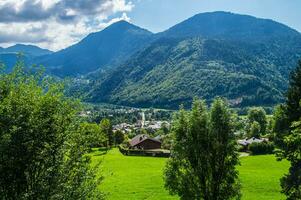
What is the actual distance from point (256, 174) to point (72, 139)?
175ft

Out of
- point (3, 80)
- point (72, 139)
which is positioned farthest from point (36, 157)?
point (3, 80)

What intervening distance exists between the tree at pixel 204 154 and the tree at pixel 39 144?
11453mm

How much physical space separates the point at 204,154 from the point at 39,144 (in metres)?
16.5

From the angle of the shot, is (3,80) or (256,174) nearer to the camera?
(3,80)

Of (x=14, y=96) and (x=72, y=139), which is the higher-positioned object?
(x=14, y=96)

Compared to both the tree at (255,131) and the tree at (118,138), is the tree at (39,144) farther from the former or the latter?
the tree at (118,138)

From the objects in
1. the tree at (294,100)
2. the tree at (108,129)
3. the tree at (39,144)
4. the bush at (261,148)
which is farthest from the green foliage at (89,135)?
the tree at (108,129)

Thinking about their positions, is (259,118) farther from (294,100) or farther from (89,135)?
(89,135)

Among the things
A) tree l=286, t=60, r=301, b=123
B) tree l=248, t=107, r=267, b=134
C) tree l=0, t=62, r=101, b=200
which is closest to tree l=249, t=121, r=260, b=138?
tree l=248, t=107, r=267, b=134

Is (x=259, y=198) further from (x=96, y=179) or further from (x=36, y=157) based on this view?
(x=36, y=157)

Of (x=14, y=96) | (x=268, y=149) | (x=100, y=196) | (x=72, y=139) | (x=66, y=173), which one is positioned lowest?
(x=268, y=149)

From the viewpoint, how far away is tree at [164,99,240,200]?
111 ft

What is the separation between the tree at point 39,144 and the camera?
20078 millimetres

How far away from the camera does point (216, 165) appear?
112 feet
